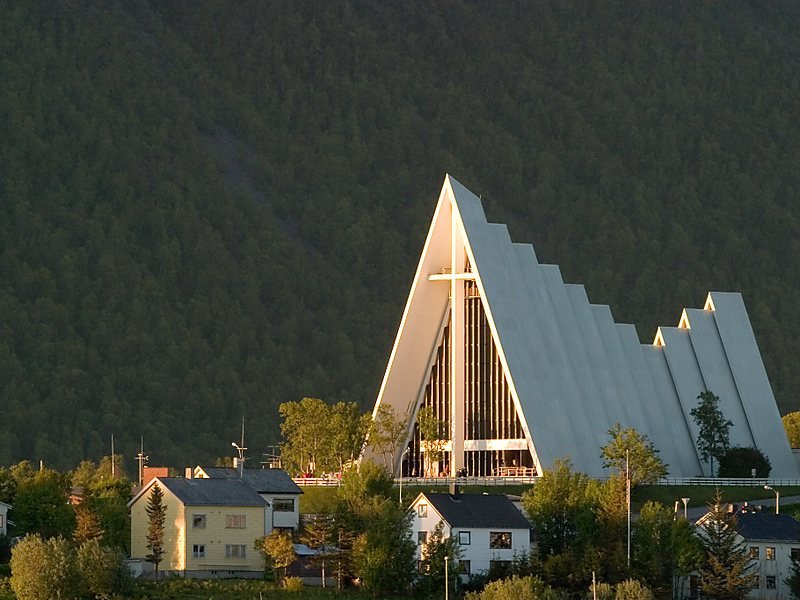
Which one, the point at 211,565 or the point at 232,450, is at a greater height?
the point at 232,450

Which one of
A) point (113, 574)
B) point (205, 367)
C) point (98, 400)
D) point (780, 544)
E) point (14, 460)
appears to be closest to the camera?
point (113, 574)

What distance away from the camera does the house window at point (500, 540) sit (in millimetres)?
73062

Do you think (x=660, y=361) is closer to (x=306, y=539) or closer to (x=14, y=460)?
(x=306, y=539)

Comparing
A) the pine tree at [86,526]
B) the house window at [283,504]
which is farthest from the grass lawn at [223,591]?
the house window at [283,504]

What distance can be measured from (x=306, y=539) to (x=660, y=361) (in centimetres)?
3605

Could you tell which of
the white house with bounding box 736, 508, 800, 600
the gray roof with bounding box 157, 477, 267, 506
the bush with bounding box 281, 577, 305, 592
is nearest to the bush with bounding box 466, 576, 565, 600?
the bush with bounding box 281, 577, 305, 592

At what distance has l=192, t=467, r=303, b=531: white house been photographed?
7981cm

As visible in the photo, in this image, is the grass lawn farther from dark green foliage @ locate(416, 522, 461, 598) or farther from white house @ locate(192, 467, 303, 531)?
white house @ locate(192, 467, 303, 531)

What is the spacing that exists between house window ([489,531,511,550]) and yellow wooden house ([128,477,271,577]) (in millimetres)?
7936

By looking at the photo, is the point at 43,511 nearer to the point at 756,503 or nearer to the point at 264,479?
the point at 264,479

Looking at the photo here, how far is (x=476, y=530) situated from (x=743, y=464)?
29.7 metres

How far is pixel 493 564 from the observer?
72062 millimetres

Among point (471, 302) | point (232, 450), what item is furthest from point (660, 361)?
point (232, 450)

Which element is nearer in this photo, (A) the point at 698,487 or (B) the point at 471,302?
(A) the point at 698,487
